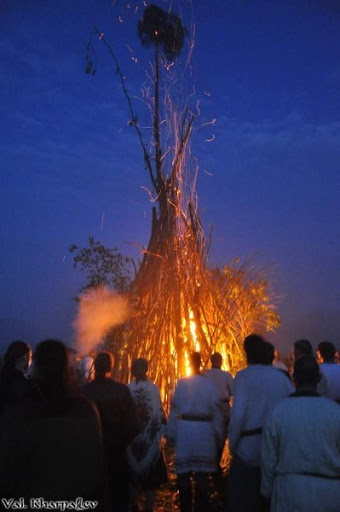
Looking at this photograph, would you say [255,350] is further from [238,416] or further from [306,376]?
[306,376]

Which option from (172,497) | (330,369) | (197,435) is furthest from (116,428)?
(330,369)

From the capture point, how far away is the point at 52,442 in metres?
2.61

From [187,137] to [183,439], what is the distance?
6.03 metres

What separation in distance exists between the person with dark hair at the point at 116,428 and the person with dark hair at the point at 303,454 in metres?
1.44

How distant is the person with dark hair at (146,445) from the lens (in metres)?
5.34

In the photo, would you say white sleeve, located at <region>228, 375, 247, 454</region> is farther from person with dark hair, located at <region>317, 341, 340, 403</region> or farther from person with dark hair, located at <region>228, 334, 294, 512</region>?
person with dark hair, located at <region>317, 341, 340, 403</region>

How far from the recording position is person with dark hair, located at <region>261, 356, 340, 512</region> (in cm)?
326

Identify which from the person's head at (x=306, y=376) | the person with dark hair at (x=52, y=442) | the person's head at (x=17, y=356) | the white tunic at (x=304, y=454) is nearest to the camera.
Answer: the person with dark hair at (x=52, y=442)

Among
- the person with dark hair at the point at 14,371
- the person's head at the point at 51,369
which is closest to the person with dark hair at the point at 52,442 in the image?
the person's head at the point at 51,369

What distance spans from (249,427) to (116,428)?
1085mm

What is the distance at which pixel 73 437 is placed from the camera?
2672mm

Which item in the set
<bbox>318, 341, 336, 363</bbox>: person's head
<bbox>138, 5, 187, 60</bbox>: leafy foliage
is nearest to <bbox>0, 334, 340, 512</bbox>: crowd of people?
<bbox>318, 341, 336, 363</bbox>: person's head

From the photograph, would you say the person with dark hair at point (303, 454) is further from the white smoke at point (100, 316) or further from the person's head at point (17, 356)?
the white smoke at point (100, 316)

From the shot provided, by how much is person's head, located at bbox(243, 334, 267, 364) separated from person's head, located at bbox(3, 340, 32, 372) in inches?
81.0
